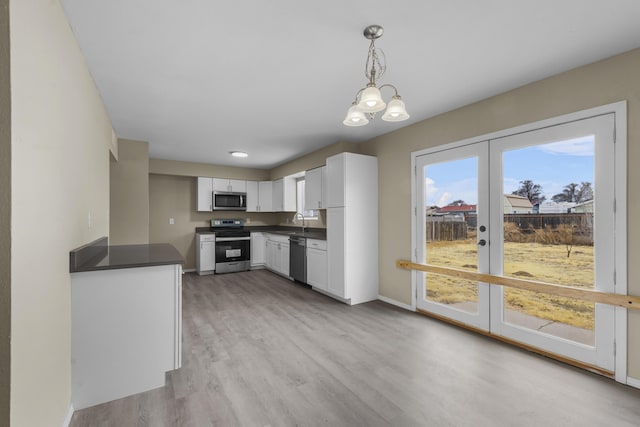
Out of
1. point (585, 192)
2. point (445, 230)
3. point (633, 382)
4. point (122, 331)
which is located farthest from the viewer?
point (445, 230)

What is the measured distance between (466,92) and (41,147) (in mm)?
3142

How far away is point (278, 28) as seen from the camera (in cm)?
182

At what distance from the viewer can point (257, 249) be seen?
652 cm

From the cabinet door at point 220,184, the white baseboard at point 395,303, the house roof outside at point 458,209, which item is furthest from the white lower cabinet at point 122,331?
the cabinet door at point 220,184

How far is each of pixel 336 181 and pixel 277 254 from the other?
247 centimetres

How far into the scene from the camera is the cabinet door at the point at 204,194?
20.1 feet

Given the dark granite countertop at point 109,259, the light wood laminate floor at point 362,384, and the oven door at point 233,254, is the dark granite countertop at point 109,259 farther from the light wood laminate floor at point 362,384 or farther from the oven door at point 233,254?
the oven door at point 233,254

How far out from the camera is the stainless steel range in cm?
603

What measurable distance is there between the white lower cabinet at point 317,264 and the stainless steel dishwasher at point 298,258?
13 centimetres

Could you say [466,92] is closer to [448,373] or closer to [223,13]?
[223,13]

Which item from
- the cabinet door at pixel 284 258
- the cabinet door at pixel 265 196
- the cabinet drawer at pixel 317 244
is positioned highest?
the cabinet door at pixel 265 196

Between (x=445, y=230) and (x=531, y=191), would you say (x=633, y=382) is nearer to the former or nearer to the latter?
(x=531, y=191)

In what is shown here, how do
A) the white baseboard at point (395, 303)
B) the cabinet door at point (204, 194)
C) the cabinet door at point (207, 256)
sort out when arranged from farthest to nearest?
1. the cabinet door at point (204, 194)
2. the cabinet door at point (207, 256)
3. the white baseboard at point (395, 303)

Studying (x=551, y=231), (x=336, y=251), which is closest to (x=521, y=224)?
(x=551, y=231)
